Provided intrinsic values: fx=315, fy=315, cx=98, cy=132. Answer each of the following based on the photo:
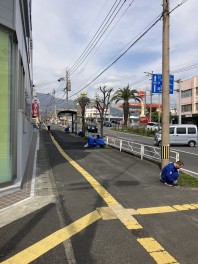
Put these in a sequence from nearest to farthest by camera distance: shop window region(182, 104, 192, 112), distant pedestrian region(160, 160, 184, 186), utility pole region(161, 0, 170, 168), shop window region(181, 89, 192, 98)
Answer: distant pedestrian region(160, 160, 184, 186), utility pole region(161, 0, 170, 168), shop window region(181, 89, 192, 98), shop window region(182, 104, 192, 112)

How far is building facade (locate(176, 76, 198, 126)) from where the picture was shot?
176 ft

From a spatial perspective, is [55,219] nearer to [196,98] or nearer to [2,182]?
[2,182]

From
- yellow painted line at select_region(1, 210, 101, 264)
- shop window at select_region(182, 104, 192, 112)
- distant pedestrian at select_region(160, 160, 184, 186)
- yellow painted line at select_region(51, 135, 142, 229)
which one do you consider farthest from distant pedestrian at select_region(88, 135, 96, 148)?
shop window at select_region(182, 104, 192, 112)

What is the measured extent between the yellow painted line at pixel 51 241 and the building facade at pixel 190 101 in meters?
48.6

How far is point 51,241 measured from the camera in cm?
506

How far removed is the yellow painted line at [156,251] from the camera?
14.6 feet

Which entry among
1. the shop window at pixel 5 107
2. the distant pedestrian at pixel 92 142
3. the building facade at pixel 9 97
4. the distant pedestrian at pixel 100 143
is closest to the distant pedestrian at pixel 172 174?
the building facade at pixel 9 97

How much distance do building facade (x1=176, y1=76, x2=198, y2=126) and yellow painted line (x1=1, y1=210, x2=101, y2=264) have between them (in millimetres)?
48608

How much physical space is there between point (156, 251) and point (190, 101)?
53.7 metres

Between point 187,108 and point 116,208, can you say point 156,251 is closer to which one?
point 116,208

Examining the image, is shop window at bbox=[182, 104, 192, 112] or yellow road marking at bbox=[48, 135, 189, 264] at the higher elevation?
shop window at bbox=[182, 104, 192, 112]

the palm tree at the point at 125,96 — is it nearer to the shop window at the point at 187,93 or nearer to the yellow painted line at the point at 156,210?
the shop window at the point at 187,93

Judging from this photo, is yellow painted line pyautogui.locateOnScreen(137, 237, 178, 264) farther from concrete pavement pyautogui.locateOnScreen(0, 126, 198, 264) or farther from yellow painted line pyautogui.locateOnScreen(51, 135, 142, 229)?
yellow painted line pyautogui.locateOnScreen(51, 135, 142, 229)

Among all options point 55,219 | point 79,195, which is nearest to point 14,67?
point 79,195
